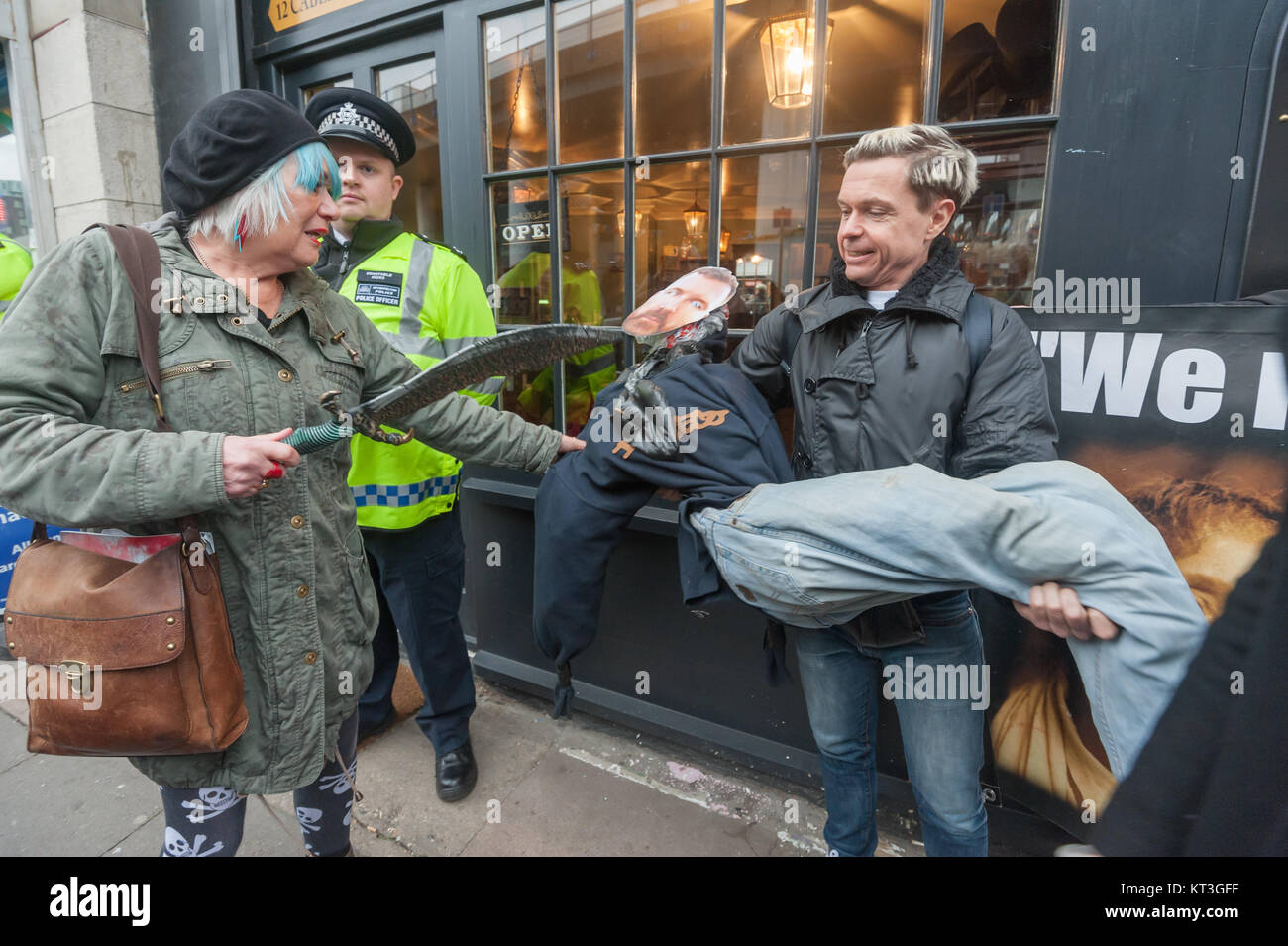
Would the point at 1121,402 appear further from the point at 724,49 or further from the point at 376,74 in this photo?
the point at 376,74

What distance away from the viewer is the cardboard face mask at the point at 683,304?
1611 millimetres

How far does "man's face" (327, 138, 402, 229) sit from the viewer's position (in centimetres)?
214

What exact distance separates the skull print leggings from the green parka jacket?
9cm

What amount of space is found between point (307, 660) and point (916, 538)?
1301 millimetres

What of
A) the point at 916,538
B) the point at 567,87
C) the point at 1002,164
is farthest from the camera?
the point at 567,87

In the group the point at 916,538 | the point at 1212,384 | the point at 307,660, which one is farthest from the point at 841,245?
the point at 307,660

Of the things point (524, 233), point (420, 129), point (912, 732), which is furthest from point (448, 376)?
point (420, 129)

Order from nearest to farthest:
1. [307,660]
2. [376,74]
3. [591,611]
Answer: [307,660] < [591,611] < [376,74]

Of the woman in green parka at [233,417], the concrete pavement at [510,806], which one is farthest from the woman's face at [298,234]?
the concrete pavement at [510,806]

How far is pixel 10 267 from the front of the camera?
300 centimetres

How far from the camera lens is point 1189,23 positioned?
1.63 m

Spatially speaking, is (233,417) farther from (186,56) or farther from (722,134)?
(186,56)

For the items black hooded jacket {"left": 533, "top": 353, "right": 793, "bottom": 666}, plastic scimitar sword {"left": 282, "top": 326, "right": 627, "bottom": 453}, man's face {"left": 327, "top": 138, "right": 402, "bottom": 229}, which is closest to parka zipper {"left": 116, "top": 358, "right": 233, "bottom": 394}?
plastic scimitar sword {"left": 282, "top": 326, "right": 627, "bottom": 453}

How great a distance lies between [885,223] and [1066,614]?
0.89 meters
